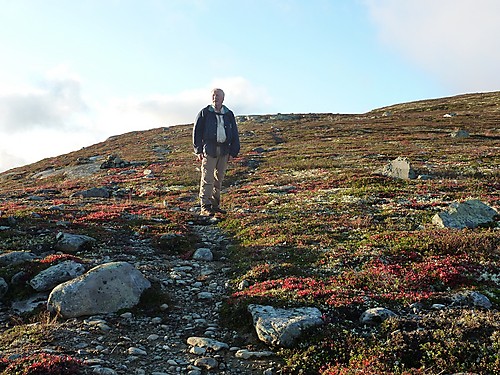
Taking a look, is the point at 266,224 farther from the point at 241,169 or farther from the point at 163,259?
the point at 241,169

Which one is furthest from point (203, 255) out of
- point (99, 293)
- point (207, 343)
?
point (207, 343)

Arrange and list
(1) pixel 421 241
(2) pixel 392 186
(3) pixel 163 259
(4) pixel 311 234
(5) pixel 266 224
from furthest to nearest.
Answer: (2) pixel 392 186 < (5) pixel 266 224 < (4) pixel 311 234 < (3) pixel 163 259 < (1) pixel 421 241

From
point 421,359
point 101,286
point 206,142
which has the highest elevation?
point 206,142

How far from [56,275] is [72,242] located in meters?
3.24

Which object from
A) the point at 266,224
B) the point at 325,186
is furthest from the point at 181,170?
the point at 266,224

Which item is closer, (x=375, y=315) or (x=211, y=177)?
(x=375, y=315)

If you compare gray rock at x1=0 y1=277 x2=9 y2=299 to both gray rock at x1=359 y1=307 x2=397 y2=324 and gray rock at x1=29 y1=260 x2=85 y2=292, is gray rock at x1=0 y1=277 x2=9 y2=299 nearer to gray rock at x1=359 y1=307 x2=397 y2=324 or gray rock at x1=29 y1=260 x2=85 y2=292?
gray rock at x1=29 y1=260 x2=85 y2=292

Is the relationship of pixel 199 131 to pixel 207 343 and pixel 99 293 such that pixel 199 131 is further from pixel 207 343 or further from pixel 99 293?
pixel 207 343

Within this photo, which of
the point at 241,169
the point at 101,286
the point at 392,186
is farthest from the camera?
the point at 241,169

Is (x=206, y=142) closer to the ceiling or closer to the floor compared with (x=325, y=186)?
closer to the ceiling

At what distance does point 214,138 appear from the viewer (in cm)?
1900

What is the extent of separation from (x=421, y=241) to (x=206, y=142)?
10.6 meters

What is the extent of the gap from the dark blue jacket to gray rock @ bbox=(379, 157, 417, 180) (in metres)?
13.5

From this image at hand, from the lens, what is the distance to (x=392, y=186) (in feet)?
79.9
